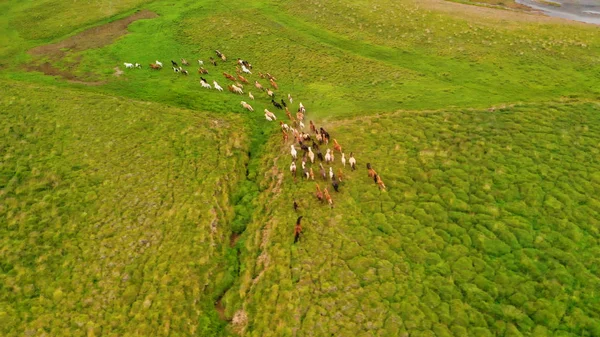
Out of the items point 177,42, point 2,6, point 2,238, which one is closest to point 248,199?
point 2,238

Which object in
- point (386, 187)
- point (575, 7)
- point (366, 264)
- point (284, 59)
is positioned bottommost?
point (366, 264)

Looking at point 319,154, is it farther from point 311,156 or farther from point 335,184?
point 335,184

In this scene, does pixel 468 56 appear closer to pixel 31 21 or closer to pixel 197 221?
pixel 197 221

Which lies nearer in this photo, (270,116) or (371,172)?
(371,172)

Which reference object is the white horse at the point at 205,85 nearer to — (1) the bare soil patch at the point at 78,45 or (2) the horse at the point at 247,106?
(2) the horse at the point at 247,106

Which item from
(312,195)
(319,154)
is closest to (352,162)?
(319,154)

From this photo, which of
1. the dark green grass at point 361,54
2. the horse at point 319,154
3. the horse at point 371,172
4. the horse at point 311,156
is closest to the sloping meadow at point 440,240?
the horse at point 371,172

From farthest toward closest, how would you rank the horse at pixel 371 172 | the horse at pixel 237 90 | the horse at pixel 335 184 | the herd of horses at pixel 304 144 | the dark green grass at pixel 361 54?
the horse at pixel 237 90, the dark green grass at pixel 361 54, the horse at pixel 371 172, the herd of horses at pixel 304 144, the horse at pixel 335 184
